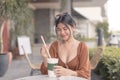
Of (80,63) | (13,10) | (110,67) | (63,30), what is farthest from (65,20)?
(13,10)

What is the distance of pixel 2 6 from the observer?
8.53 m

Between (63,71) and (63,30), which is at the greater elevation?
(63,30)

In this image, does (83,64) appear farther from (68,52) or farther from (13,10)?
(13,10)

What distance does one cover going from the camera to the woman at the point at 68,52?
296 centimetres

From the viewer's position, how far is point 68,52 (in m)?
3.07

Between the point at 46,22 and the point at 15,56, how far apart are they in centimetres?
929

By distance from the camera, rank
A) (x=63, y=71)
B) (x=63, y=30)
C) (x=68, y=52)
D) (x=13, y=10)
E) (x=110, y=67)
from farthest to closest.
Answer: (x=13, y=10) → (x=110, y=67) → (x=68, y=52) → (x=63, y=30) → (x=63, y=71)

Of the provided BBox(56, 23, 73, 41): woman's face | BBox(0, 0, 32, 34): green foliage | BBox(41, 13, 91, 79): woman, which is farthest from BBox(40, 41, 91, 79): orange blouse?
BBox(0, 0, 32, 34): green foliage

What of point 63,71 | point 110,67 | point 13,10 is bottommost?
point 110,67

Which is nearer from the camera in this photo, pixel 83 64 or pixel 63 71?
pixel 63 71

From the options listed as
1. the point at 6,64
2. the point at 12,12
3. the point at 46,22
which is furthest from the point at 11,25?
the point at 46,22

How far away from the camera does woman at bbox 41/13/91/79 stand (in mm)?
2957

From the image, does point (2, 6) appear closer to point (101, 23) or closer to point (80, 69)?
point (80, 69)

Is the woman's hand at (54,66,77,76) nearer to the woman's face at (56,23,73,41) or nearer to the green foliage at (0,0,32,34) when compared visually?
the woman's face at (56,23,73,41)
